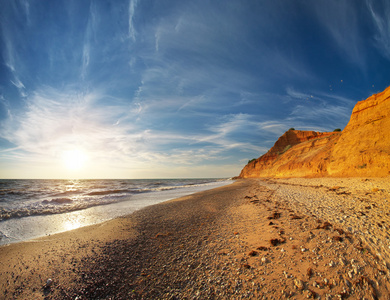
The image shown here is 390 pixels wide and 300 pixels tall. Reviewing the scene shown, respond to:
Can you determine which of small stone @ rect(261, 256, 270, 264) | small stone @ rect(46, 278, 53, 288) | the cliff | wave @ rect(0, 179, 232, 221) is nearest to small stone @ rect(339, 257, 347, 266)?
small stone @ rect(261, 256, 270, 264)

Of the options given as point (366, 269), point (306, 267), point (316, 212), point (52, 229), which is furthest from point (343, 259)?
point (52, 229)

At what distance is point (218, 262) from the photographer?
15.2 feet

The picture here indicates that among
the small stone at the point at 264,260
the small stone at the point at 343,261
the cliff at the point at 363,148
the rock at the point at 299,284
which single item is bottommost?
the rock at the point at 299,284

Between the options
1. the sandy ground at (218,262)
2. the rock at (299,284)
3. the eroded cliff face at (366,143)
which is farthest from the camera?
the eroded cliff face at (366,143)

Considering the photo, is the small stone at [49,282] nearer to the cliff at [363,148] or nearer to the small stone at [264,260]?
the small stone at [264,260]

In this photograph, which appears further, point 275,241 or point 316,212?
point 316,212

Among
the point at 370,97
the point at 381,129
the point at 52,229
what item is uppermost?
the point at 370,97

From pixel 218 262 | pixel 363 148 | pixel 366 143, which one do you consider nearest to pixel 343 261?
pixel 218 262

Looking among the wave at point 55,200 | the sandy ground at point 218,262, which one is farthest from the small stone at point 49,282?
the wave at point 55,200

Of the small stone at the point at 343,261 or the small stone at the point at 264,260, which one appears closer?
the small stone at the point at 343,261

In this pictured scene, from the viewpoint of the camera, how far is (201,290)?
367 centimetres

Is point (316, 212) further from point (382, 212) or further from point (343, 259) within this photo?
point (343, 259)

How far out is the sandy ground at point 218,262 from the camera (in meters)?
3.59

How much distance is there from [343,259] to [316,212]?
441cm
